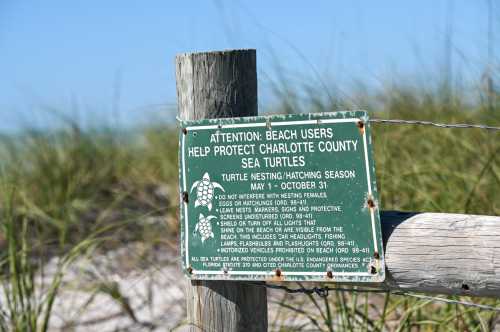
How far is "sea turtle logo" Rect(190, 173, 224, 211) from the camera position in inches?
81.1

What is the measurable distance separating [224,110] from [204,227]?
314 mm

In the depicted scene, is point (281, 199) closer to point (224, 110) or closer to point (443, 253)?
point (224, 110)

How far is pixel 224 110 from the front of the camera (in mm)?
2094

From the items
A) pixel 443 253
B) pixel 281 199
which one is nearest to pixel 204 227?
pixel 281 199

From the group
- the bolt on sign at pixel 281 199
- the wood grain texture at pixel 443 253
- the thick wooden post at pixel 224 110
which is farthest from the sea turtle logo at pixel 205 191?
the wood grain texture at pixel 443 253

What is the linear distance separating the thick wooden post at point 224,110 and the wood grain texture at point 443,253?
15.8 inches

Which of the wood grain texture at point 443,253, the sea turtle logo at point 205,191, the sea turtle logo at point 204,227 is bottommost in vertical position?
the wood grain texture at point 443,253

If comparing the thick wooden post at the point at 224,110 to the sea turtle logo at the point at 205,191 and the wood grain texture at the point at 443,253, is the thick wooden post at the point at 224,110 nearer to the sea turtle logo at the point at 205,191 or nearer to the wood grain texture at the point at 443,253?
the sea turtle logo at the point at 205,191

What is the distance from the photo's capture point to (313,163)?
1938mm

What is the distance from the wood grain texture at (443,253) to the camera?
181 cm

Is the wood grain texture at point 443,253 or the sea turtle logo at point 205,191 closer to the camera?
the wood grain texture at point 443,253

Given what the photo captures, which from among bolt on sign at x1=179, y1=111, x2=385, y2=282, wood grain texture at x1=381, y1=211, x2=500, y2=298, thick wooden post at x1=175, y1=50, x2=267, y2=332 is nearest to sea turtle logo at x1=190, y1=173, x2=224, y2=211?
bolt on sign at x1=179, y1=111, x2=385, y2=282

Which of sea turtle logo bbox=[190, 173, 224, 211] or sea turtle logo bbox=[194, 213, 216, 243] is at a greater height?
sea turtle logo bbox=[190, 173, 224, 211]

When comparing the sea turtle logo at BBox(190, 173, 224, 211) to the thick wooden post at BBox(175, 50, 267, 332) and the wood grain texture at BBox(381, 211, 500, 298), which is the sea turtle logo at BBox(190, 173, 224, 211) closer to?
the thick wooden post at BBox(175, 50, 267, 332)
